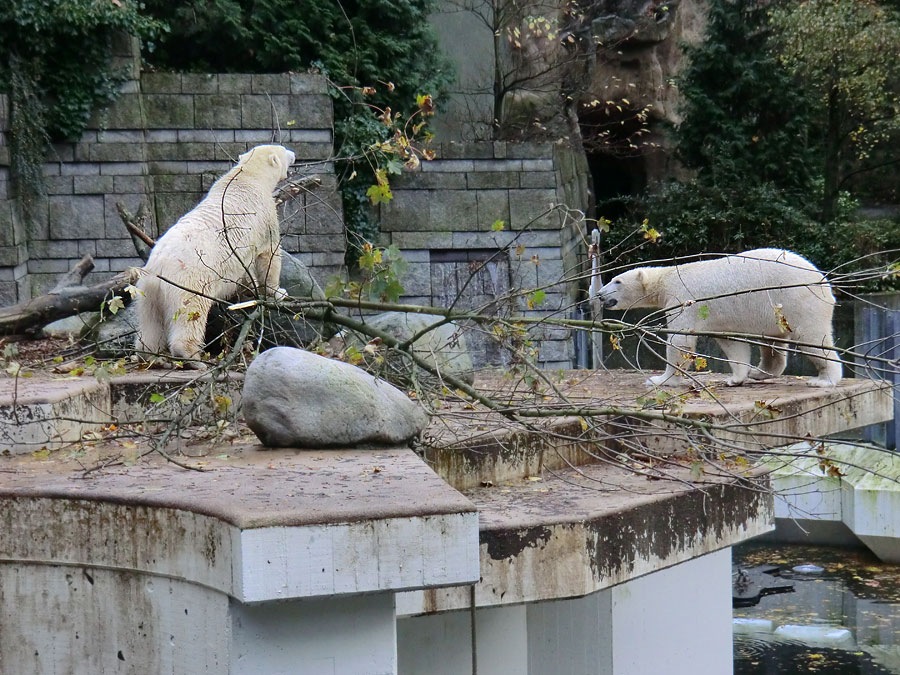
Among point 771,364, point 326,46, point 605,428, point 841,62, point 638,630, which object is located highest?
point 841,62

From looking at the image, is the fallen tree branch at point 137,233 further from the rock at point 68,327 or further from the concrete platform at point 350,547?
the concrete platform at point 350,547

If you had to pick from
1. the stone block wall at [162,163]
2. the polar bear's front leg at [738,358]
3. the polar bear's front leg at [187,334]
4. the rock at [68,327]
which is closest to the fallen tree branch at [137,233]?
the rock at [68,327]

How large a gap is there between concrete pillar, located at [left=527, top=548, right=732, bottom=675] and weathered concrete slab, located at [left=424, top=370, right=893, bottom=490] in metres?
0.59

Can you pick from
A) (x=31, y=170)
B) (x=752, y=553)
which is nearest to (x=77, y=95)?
(x=31, y=170)

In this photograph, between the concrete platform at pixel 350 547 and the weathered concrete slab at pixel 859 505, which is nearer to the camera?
the concrete platform at pixel 350 547

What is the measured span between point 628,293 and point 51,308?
348 centimetres

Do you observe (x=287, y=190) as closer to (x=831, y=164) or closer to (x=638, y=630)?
(x=638, y=630)

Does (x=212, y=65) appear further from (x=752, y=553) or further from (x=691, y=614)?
(x=691, y=614)

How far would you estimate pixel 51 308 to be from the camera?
21.5 feet

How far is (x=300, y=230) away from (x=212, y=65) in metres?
2.81

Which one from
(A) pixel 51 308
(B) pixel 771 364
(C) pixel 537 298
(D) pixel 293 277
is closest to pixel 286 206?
(D) pixel 293 277

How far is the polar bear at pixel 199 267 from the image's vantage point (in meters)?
5.28

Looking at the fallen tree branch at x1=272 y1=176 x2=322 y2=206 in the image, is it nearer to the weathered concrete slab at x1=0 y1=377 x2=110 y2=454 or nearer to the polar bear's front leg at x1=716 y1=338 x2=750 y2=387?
→ the weathered concrete slab at x1=0 y1=377 x2=110 y2=454

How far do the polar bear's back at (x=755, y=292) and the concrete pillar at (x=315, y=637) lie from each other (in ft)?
11.5
